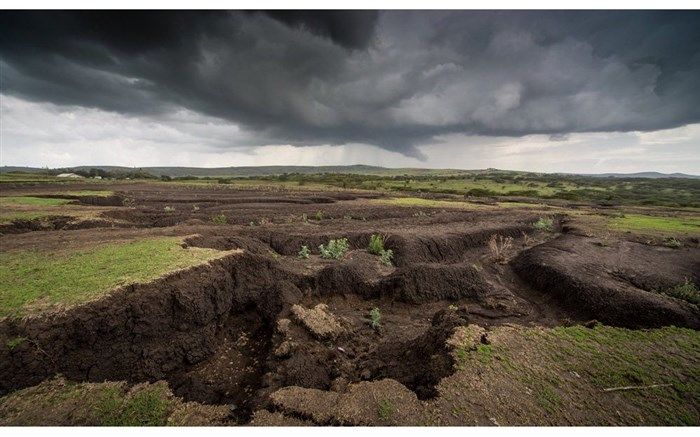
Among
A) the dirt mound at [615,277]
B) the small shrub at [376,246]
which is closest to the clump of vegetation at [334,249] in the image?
the small shrub at [376,246]

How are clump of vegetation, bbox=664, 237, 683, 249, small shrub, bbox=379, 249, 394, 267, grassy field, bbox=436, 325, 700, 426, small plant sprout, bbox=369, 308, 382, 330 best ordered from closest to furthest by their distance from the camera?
grassy field, bbox=436, 325, 700, 426, small plant sprout, bbox=369, 308, 382, 330, small shrub, bbox=379, 249, 394, 267, clump of vegetation, bbox=664, 237, 683, 249

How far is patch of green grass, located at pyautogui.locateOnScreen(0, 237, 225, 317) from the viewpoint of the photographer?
27.2ft

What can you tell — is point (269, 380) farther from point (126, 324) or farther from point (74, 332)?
point (74, 332)

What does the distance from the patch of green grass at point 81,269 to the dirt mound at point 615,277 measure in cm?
1307

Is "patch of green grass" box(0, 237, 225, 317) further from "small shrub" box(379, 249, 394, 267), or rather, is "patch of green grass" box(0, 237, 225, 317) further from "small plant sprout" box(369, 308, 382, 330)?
"small shrub" box(379, 249, 394, 267)

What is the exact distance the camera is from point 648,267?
15227mm

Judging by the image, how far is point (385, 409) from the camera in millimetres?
6219

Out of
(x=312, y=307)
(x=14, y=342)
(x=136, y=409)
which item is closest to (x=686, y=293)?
(x=312, y=307)

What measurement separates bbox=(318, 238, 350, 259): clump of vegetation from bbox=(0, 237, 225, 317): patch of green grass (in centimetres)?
487

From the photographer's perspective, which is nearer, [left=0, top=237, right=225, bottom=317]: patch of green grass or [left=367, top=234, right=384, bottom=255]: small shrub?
[left=0, top=237, right=225, bottom=317]: patch of green grass

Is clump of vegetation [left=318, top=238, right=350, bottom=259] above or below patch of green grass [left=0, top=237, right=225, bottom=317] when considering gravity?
below

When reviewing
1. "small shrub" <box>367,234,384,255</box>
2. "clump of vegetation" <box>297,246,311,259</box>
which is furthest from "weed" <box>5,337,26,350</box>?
"small shrub" <box>367,234,384,255</box>

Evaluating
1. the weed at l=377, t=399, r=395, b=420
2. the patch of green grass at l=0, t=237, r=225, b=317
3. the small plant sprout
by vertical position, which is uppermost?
the patch of green grass at l=0, t=237, r=225, b=317

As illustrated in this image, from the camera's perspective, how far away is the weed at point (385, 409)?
608cm
